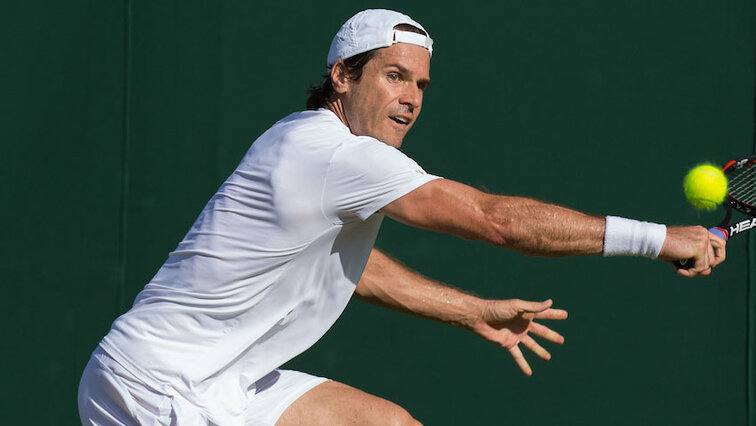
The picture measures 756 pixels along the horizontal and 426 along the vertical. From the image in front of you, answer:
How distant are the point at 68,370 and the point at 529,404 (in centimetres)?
184

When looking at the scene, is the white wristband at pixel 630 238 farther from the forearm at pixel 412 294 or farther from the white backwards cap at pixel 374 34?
the white backwards cap at pixel 374 34

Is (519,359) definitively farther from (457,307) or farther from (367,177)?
(367,177)

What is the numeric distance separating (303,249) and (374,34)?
0.67m

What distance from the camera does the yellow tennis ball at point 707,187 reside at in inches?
125

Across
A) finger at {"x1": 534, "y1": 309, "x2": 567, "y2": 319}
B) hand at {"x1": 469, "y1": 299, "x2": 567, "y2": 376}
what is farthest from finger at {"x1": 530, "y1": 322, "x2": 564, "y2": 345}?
finger at {"x1": 534, "y1": 309, "x2": 567, "y2": 319}

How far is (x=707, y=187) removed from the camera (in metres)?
3.19

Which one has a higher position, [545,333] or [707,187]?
[707,187]

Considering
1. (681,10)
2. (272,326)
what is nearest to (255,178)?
(272,326)

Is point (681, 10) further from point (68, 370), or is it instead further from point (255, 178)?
point (68, 370)

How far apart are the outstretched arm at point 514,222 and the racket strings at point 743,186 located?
0.83 meters

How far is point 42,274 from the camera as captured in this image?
4398 millimetres

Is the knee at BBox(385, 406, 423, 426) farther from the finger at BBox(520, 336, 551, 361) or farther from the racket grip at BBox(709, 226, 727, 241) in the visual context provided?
the racket grip at BBox(709, 226, 727, 241)

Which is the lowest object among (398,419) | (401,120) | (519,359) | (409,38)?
(398,419)

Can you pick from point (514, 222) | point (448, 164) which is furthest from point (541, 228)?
point (448, 164)
